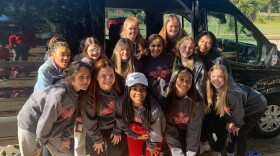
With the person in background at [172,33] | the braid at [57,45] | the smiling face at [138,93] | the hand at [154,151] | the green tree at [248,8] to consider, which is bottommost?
the hand at [154,151]

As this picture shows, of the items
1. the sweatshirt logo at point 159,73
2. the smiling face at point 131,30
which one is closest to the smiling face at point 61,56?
the smiling face at point 131,30

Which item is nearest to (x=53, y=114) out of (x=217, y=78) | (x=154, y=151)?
(x=154, y=151)

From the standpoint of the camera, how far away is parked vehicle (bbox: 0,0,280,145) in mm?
3250

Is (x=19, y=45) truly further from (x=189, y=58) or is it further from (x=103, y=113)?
(x=189, y=58)

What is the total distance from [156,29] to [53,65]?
Result: 6.38 ft

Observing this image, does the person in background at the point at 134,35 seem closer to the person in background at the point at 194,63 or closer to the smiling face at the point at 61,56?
the person in background at the point at 194,63

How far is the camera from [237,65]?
170 inches

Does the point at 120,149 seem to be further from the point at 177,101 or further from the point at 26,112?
the point at 26,112

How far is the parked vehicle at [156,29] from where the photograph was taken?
3250 millimetres

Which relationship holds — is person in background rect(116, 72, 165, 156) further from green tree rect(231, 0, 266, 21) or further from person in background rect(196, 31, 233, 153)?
green tree rect(231, 0, 266, 21)

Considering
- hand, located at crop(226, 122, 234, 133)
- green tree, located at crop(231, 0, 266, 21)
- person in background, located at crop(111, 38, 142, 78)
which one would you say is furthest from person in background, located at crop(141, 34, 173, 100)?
green tree, located at crop(231, 0, 266, 21)

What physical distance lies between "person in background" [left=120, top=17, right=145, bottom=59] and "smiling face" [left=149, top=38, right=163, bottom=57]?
170 millimetres

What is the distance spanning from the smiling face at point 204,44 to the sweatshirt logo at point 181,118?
862mm

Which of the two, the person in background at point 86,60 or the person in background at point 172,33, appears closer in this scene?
the person in background at point 86,60
